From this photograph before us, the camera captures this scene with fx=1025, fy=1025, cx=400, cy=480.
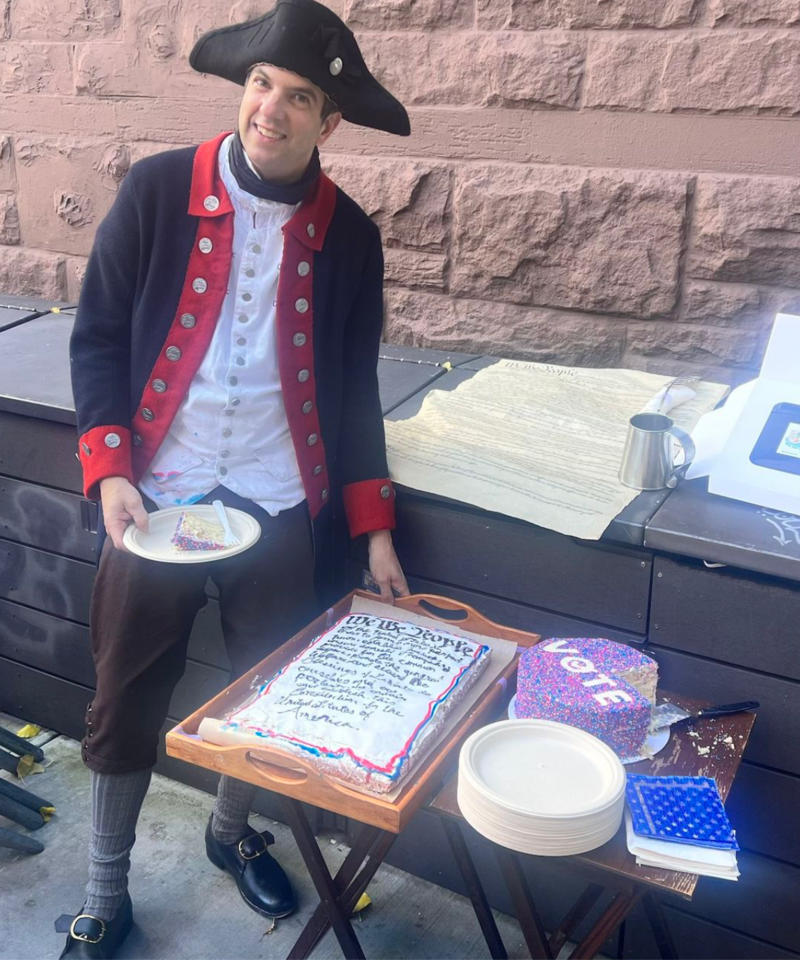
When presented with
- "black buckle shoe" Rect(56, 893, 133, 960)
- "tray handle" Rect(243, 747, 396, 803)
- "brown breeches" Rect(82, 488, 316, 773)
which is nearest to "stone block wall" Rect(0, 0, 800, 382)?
"brown breeches" Rect(82, 488, 316, 773)

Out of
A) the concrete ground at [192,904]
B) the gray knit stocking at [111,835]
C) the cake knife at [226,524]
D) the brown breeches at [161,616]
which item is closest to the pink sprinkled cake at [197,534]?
the cake knife at [226,524]

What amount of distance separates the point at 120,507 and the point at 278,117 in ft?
Answer: 2.75

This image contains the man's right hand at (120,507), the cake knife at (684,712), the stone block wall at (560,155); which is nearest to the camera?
the cake knife at (684,712)

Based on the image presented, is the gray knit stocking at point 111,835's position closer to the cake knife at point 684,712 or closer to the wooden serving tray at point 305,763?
the wooden serving tray at point 305,763

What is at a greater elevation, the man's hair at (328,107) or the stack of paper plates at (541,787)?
the man's hair at (328,107)

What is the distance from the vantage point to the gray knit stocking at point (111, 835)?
7.61 ft

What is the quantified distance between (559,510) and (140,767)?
1101mm

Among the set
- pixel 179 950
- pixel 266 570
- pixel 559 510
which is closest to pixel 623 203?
pixel 559 510

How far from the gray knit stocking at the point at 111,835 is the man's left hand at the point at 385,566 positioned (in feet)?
2.27

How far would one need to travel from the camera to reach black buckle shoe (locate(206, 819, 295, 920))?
2.54 meters

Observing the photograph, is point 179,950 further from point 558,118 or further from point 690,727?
point 558,118

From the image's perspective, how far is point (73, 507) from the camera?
2.88 metres

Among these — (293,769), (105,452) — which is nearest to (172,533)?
(105,452)

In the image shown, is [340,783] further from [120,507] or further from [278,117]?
[278,117]
